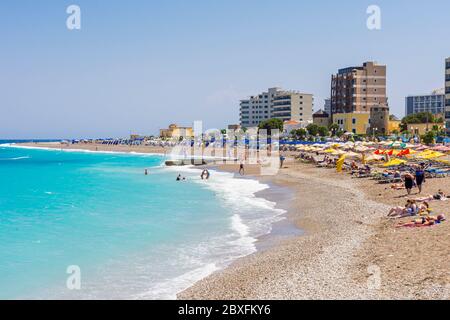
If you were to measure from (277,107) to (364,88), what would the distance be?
4559 cm

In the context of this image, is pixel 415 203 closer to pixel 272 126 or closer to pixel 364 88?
pixel 364 88

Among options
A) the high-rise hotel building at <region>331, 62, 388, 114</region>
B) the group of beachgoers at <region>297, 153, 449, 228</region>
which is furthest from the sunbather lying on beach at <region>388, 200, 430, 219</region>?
the high-rise hotel building at <region>331, 62, 388, 114</region>

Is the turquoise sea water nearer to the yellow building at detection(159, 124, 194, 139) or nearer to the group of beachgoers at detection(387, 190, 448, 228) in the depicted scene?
the group of beachgoers at detection(387, 190, 448, 228)

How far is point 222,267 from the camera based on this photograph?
53.7 feet

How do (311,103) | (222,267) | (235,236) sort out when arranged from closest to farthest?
(222,267) < (235,236) < (311,103)

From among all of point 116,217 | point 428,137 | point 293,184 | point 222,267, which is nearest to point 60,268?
point 222,267

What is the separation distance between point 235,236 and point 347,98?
97.7 metres

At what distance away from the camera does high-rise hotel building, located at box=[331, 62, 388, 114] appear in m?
110

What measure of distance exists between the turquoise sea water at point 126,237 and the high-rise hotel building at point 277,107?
104m

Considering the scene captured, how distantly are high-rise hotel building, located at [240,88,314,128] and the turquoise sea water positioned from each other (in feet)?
340

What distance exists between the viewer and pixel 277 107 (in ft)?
505
